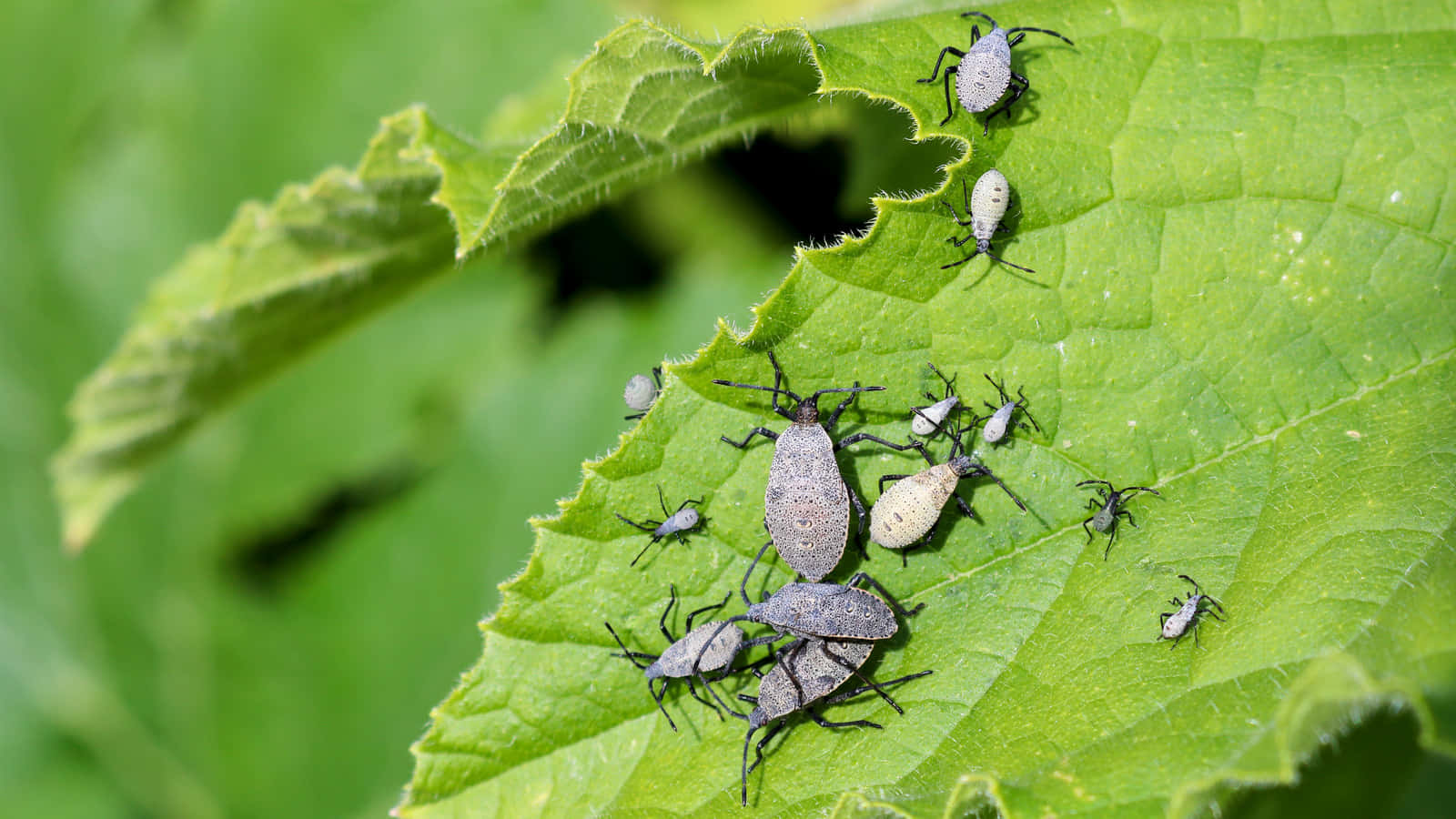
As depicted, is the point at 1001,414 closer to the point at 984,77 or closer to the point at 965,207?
the point at 965,207

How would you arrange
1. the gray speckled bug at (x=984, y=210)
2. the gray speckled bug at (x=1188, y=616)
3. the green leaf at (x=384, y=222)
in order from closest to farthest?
the gray speckled bug at (x=1188, y=616) → the gray speckled bug at (x=984, y=210) → the green leaf at (x=384, y=222)

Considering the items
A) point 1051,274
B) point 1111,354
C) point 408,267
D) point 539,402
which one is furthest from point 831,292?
point 539,402

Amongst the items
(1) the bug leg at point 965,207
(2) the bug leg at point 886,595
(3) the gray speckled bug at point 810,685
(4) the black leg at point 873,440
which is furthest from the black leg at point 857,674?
(1) the bug leg at point 965,207

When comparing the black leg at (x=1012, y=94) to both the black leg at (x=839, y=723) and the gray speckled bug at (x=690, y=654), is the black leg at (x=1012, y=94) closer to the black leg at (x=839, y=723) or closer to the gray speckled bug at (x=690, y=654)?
the gray speckled bug at (x=690, y=654)

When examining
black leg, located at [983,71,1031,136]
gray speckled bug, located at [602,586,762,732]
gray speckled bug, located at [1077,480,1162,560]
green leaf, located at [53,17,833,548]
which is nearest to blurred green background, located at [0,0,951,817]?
green leaf, located at [53,17,833,548]

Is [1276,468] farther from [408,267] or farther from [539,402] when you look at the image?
[539,402]

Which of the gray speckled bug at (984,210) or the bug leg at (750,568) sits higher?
the gray speckled bug at (984,210)

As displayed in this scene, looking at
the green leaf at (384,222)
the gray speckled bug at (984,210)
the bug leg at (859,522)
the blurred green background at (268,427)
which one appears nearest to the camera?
the gray speckled bug at (984,210)

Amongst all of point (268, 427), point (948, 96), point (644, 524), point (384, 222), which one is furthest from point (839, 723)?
point (268, 427)
